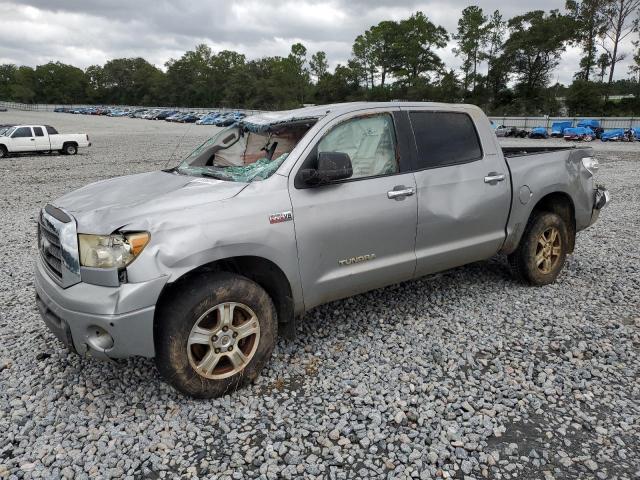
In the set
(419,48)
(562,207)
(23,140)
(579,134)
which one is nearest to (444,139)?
(562,207)

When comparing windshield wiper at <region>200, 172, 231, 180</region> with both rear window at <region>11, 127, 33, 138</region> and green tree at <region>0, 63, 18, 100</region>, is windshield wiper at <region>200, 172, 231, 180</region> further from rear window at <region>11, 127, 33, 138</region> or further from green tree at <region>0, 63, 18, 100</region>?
green tree at <region>0, 63, 18, 100</region>

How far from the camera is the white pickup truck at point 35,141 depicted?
20.2 m

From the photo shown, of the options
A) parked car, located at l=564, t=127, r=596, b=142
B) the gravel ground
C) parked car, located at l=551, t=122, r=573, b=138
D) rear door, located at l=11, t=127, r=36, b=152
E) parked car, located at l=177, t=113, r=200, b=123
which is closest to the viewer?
the gravel ground

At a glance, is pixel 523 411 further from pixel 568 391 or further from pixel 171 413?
pixel 171 413

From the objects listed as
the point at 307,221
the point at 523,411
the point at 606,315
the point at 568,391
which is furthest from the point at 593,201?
the point at 307,221

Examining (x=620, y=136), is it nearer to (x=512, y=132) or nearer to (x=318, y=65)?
(x=512, y=132)

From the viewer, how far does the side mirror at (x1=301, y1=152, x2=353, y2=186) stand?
3.42 m

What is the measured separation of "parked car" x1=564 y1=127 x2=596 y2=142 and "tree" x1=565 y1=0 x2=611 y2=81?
3254 cm

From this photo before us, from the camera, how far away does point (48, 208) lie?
139 inches

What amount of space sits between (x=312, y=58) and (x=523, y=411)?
106 meters

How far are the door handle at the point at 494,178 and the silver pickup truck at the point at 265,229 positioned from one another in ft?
0.04

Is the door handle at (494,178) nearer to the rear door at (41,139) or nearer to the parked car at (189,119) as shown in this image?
the rear door at (41,139)

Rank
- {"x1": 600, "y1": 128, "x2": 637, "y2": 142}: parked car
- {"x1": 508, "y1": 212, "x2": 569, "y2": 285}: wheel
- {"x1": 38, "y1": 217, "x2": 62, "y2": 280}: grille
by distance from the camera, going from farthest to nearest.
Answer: {"x1": 600, "y1": 128, "x2": 637, "y2": 142}: parked car < {"x1": 508, "y1": 212, "x2": 569, "y2": 285}: wheel < {"x1": 38, "y1": 217, "x2": 62, "y2": 280}: grille

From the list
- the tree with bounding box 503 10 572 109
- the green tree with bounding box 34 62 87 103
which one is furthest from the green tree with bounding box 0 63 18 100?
the tree with bounding box 503 10 572 109
